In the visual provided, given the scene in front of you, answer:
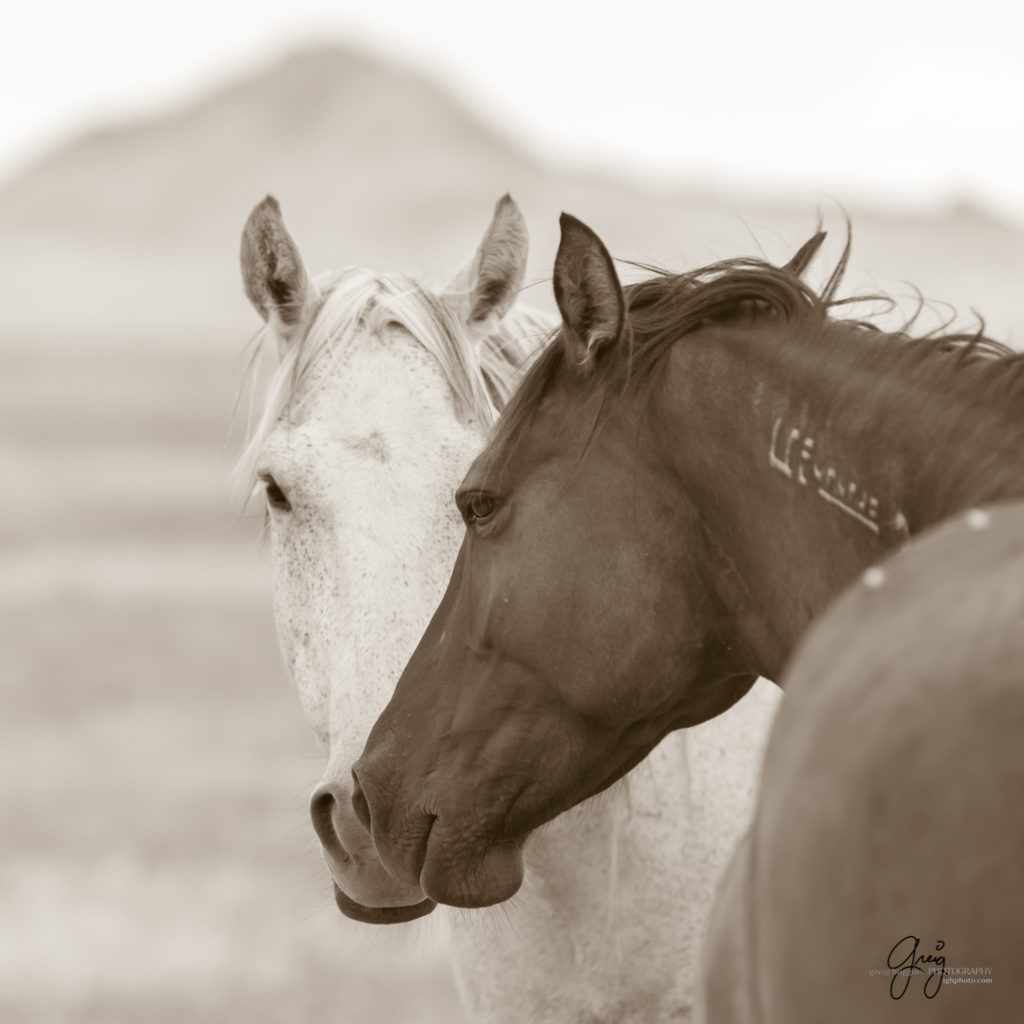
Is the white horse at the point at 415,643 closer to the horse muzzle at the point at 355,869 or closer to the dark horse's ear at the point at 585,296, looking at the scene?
the horse muzzle at the point at 355,869

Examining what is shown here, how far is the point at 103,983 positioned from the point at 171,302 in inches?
2376

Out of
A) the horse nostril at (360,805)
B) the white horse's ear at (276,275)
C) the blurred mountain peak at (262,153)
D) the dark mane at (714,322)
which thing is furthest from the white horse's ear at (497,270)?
the blurred mountain peak at (262,153)

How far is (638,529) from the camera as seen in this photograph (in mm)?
2676

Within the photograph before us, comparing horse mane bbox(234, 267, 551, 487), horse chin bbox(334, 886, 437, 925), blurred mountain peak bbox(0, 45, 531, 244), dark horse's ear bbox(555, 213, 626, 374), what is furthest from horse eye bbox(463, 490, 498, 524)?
blurred mountain peak bbox(0, 45, 531, 244)

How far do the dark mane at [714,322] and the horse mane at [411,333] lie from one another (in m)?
0.76

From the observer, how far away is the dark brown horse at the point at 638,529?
2520mm

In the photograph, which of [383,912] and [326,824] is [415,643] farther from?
[383,912]

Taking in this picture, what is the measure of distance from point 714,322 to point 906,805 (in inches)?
49.8

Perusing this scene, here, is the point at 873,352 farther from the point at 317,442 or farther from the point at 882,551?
the point at 317,442

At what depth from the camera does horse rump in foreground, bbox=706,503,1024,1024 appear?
163 centimetres

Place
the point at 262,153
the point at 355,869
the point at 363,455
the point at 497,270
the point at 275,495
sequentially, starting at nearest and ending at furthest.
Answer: the point at 355,869
the point at 363,455
the point at 275,495
the point at 497,270
the point at 262,153

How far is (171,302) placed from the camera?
222ft

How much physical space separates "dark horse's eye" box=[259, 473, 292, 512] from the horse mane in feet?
0.33

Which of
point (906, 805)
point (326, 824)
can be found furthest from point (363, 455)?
point (906, 805)
